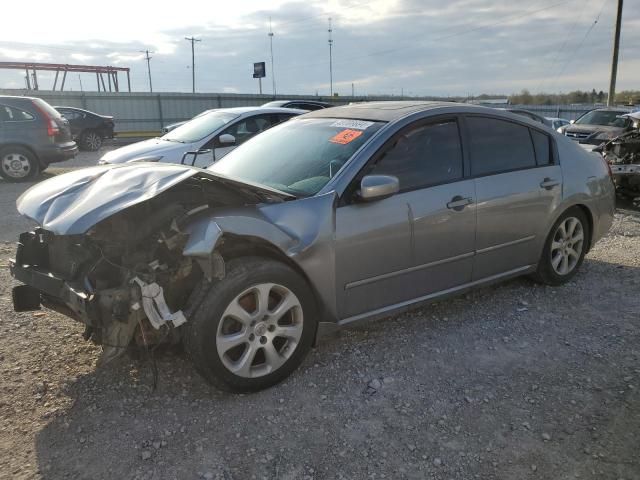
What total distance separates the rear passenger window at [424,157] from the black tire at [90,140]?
692 inches

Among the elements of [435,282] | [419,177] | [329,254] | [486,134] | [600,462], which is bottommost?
[600,462]

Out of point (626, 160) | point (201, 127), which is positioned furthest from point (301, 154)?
point (626, 160)

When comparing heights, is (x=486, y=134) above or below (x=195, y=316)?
above

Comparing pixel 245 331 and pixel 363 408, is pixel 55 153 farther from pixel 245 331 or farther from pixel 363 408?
pixel 363 408

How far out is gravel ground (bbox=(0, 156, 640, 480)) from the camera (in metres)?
2.52

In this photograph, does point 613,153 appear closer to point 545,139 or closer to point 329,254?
point 545,139

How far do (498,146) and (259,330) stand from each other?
96.4 inches

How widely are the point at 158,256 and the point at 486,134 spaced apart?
2.65m

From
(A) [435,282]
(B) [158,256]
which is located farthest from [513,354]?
(B) [158,256]

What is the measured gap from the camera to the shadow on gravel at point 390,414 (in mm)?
2512

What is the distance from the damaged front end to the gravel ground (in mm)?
429

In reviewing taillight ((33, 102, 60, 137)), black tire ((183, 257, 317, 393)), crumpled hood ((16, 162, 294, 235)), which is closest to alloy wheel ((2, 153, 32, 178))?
taillight ((33, 102, 60, 137))

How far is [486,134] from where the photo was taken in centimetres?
414

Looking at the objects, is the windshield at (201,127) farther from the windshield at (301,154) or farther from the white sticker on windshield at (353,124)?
the white sticker on windshield at (353,124)
